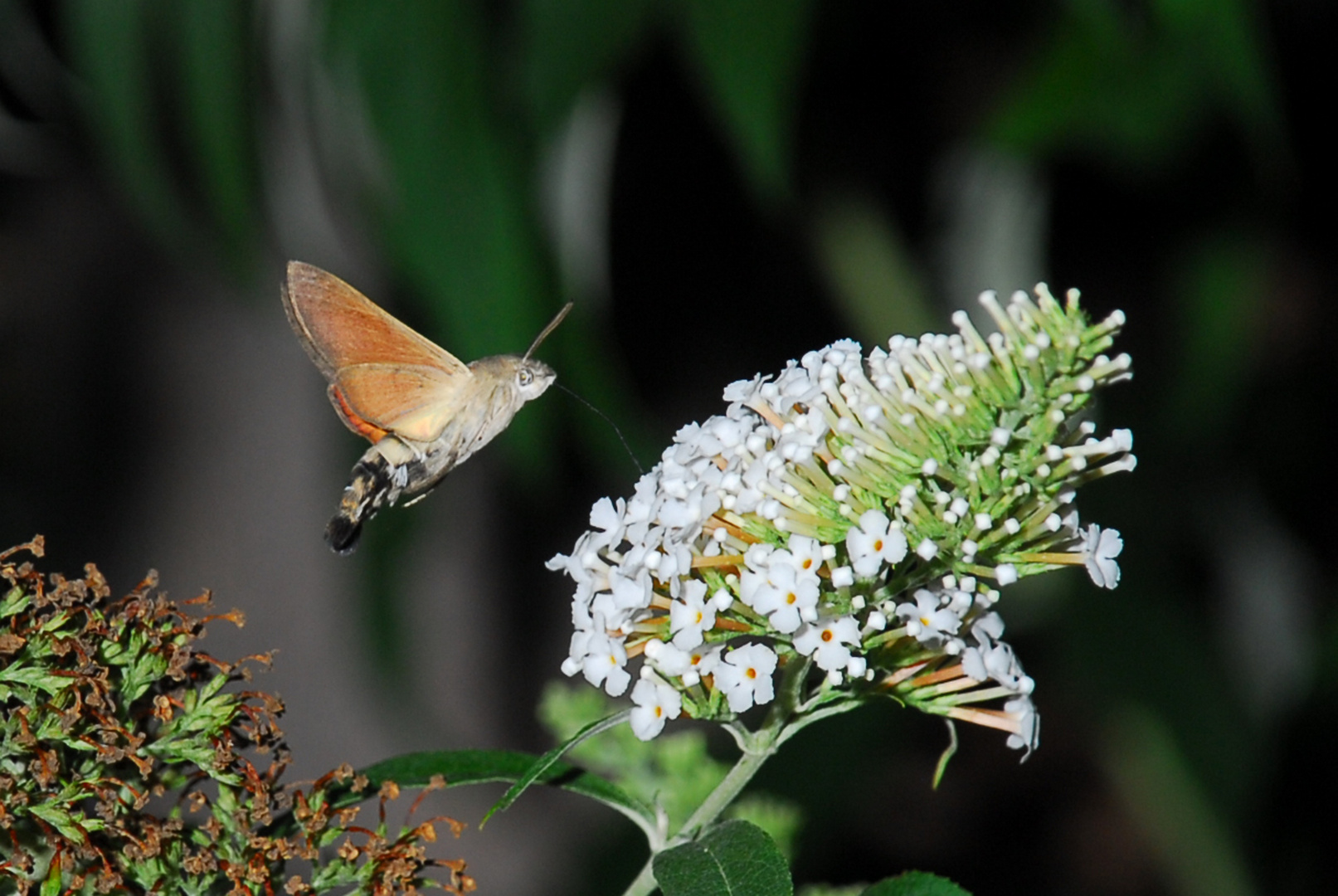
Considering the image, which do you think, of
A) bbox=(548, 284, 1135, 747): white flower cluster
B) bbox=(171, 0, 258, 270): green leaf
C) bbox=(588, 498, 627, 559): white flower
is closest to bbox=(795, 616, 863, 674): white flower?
bbox=(548, 284, 1135, 747): white flower cluster

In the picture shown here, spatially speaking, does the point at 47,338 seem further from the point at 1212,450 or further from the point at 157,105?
the point at 1212,450

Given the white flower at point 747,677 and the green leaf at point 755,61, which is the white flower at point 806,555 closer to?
the white flower at point 747,677

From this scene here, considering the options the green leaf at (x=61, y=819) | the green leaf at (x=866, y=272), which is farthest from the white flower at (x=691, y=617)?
the green leaf at (x=866, y=272)

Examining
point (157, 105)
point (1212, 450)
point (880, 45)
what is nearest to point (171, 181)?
point (157, 105)

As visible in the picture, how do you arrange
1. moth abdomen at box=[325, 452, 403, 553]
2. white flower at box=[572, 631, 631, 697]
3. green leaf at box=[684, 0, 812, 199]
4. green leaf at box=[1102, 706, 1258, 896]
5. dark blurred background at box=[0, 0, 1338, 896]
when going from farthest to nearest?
green leaf at box=[1102, 706, 1258, 896] < dark blurred background at box=[0, 0, 1338, 896] < green leaf at box=[684, 0, 812, 199] < moth abdomen at box=[325, 452, 403, 553] < white flower at box=[572, 631, 631, 697]

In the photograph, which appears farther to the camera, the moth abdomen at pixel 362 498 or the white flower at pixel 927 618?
the moth abdomen at pixel 362 498

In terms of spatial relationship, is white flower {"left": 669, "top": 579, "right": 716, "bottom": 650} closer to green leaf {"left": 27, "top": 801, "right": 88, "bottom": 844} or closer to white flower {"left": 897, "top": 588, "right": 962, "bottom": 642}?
white flower {"left": 897, "top": 588, "right": 962, "bottom": 642}

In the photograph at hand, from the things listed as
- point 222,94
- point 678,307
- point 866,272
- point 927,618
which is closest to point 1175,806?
point 866,272
